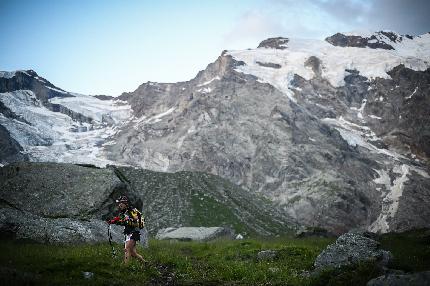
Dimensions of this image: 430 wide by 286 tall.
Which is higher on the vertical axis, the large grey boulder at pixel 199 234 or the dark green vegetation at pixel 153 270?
the dark green vegetation at pixel 153 270

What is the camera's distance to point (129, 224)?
21672mm

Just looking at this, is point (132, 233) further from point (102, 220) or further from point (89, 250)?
point (102, 220)

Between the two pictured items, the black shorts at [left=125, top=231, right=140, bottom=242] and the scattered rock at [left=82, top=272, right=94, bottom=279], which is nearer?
the scattered rock at [left=82, top=272, right=94, bottom=279]

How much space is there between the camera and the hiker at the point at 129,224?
21.4m

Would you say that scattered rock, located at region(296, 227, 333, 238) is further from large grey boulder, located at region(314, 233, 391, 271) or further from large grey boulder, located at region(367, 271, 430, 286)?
large grey boulder, located at region(367, 271, 430, 286)

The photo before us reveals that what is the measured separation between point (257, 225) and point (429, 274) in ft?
572

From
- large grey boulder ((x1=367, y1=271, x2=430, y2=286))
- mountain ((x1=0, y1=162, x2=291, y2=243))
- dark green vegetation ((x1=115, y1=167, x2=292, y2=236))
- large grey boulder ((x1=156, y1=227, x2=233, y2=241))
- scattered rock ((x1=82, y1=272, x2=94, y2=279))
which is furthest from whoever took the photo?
→ dark green vegetation ((x1=115, y1=167, x2=292, y2=236))

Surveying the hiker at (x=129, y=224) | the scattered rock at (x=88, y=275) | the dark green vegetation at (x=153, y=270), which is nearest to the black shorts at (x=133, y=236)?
the hiker at (x=129, y=224)

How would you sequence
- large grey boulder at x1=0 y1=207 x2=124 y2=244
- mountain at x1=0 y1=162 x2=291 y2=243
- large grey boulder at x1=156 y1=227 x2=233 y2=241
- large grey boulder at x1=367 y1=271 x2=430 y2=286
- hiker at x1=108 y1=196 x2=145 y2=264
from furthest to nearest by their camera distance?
large grey boulder at x1=156 y1=227 x2=233 y2=241
mountain at x1=0 y1=162 x2=291 y2=243
large grey boulder at x1=0 y1=207 x2=124 y2=244
hiker at x1=108 y1=196 x2=145 y2=264
large grey boulder at x1=367 y1=271 x2=430 y2=286

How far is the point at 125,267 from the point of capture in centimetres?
1883

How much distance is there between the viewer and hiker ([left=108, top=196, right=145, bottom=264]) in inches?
841

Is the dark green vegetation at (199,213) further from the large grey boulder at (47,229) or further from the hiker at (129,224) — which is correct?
the hiker at (129,224)

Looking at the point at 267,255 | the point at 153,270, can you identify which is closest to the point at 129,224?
the point at 153,270

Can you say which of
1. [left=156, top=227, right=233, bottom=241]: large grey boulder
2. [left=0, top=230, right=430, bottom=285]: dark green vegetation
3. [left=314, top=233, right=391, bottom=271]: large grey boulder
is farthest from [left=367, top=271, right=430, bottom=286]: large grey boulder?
[left=156, top=227, right=233, bottom=241]: large grey boulder
